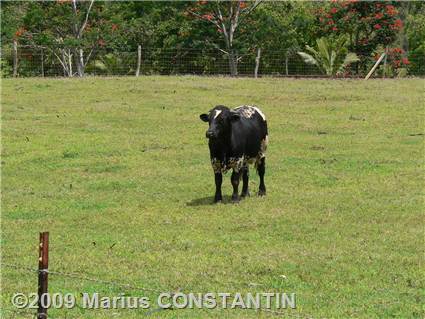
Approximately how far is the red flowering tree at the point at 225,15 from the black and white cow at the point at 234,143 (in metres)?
26.5

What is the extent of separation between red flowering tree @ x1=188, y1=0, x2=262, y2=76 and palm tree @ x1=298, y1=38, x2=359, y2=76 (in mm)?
4564

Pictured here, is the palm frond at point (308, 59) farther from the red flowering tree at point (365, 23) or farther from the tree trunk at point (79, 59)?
the tree trunk at point (79, 59)

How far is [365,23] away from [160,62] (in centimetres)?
1134

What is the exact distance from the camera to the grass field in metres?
9.73

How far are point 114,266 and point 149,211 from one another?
3588 mm

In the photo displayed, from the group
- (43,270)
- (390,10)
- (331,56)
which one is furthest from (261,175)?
(390,10)

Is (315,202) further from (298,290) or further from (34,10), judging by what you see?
(34,10)

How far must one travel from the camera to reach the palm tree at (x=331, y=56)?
38.8 m

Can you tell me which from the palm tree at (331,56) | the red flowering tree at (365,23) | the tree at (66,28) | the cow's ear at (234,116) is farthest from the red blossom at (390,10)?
the cow's ear at (234,116)

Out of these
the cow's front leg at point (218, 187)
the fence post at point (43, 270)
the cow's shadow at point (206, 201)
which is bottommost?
the cow's shadow at point (206, 201)

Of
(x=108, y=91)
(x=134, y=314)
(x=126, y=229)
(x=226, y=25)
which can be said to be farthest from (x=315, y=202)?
(x=226, y=25)

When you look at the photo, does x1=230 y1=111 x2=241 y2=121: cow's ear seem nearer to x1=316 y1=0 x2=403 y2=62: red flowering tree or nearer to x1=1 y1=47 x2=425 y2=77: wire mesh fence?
x1=316 y1=0 x2=403 y2=62: red flowering tree

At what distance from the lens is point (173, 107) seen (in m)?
27.8

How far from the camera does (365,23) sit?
3944 cm
